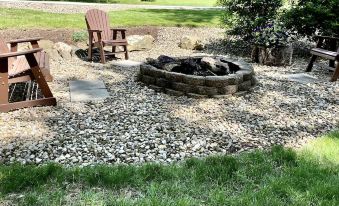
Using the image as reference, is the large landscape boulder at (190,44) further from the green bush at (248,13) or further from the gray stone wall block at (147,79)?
the gray stone wall block at (147,79)

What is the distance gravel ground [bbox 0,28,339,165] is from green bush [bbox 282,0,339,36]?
2273 mm

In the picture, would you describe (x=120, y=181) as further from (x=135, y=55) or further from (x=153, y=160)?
(x=135, y=55)

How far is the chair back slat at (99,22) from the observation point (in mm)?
7797

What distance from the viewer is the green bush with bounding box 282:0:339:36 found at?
7.89 metres

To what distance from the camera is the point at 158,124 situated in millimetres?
4395

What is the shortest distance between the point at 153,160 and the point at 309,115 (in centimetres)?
232

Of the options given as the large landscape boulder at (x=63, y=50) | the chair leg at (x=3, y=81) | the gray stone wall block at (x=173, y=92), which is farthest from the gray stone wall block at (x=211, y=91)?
the large landscape boulder at (x=63, y=50)

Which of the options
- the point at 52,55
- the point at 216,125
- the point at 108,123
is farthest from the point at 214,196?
the point at 52,55

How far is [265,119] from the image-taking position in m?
4.64

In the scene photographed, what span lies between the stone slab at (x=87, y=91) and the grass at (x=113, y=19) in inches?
157

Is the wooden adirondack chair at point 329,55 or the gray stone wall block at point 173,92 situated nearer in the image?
the gray stone wall block at point 173,92

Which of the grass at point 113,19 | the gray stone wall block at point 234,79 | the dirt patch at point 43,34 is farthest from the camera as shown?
the grass at point 113,19

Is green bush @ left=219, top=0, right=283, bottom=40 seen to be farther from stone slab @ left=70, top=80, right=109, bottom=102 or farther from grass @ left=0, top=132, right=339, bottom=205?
grass @ left=0, top=132, right=339, bottom=205

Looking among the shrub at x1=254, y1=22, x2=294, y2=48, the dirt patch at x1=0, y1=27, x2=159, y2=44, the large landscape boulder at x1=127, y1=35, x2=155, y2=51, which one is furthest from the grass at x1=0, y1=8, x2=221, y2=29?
the shrub at x1=254, y1=22, x2=294, y2=48
